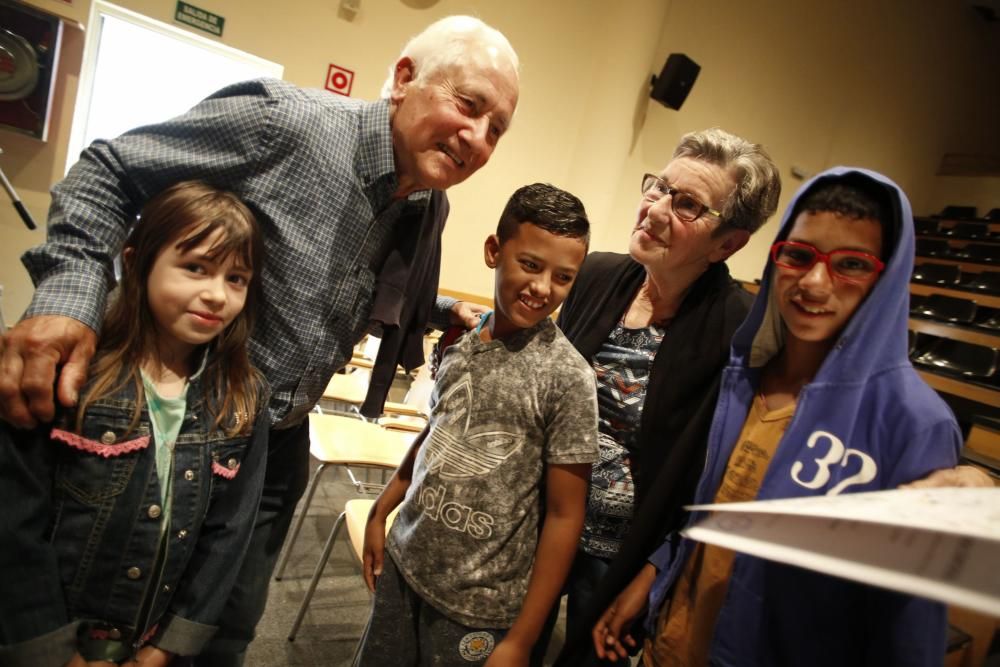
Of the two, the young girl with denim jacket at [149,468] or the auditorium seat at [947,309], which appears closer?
the young girl with denim jacket at [149,468]

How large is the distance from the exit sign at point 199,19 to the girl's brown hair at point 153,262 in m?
3.81

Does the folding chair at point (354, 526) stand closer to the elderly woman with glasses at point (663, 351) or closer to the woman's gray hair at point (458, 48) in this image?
the elderly woman with glasses at point (663, 351)

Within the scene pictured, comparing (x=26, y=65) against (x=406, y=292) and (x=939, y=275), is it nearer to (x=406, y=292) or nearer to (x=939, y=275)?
(x=406, y=292)

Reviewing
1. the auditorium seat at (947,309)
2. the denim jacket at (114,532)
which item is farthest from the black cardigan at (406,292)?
the auditorium seat at (947,309)

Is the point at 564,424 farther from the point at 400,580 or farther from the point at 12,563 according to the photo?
the point at 12,563

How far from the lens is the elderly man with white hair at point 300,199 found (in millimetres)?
927

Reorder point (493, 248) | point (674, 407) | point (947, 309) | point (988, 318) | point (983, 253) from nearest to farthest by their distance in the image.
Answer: point (493, 248)
point (674, 407)
point (988, 318)
point (947, 309)
point (983, 253)

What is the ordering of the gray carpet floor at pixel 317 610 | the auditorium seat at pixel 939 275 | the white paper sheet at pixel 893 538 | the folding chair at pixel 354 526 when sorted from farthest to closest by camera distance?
the auditorium seat at pixel 939 275
the gray carpet floor at pixel 317 610
the folding chair at pixel 354 526
the white paper sheet at pixel 893 538

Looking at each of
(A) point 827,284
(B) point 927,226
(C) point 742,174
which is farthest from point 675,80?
(B) point 927,226

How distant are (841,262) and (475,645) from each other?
99 centimetres

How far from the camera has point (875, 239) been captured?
924mm

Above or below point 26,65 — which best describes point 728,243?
below

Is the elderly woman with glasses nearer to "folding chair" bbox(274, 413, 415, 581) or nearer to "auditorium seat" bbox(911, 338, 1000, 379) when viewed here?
"folding chair" bbox(274, 413, 415, 581)

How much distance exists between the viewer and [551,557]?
1.05m
